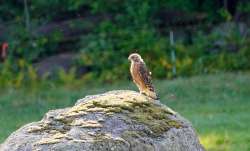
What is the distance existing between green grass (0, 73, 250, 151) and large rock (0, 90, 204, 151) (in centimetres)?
442

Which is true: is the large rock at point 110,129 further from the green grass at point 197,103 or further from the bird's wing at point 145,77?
the green grass at point 197,103

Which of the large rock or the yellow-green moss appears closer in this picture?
the large rock

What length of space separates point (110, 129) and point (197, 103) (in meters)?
10.5

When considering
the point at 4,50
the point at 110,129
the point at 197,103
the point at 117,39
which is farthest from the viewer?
the point at 4,50

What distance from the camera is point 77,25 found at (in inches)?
925

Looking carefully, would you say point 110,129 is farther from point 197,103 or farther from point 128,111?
point 197,103

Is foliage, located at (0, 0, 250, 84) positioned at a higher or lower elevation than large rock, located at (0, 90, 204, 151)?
lower

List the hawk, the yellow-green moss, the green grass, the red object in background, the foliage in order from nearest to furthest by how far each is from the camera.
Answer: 1. the yellow-green moss
2. the hawk
3. the green grass
4. the foliage
5. the red object in background

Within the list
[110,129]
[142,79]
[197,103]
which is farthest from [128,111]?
[197,103]

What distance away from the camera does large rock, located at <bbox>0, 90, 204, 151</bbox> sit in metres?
6.22

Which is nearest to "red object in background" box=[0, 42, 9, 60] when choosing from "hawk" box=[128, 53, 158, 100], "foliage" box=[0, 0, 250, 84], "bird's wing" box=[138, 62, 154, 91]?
"foliage" box=[0, 0, 250, 84]

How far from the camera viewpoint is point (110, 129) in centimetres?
653

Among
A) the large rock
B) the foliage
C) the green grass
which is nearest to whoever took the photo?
the large rock

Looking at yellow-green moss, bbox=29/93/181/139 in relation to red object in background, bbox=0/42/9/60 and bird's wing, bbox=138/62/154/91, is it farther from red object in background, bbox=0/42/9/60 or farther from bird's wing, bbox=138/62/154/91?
red object in background, bbox=0/42/9/60
